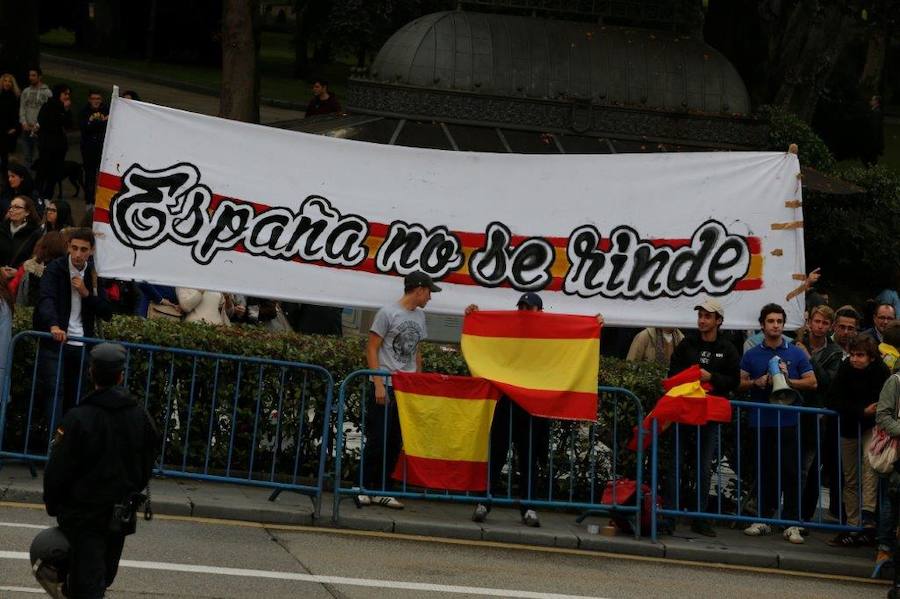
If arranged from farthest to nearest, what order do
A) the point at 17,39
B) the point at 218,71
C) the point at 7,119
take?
the point at 218,71, the point at 17,39, the point at 7,119

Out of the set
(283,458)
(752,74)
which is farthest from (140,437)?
(752,74)

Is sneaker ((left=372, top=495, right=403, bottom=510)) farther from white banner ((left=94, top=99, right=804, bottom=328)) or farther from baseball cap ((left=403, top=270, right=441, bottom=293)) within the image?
baseball cap ((left=403, top=270, right=441, bottom=293))

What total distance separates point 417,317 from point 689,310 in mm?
2127

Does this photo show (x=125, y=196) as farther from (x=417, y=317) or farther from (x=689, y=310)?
(x=689, y=310)

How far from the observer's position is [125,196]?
472 inches

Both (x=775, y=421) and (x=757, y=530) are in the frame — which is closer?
(x=775, y=421)

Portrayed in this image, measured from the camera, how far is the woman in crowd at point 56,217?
15195 mm

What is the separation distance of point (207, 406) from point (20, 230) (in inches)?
118

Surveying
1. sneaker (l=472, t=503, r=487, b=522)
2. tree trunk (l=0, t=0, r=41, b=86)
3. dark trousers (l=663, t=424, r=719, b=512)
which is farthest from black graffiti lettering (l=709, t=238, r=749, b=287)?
tree trunk (l=0, t=0, r=41, b=86)

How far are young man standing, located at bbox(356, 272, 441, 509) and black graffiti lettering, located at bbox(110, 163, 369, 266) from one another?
62 centimetres

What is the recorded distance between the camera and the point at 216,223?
12148mm

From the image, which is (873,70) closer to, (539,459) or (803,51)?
(803,51)

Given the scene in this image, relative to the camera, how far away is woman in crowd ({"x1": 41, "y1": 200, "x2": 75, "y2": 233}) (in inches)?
598

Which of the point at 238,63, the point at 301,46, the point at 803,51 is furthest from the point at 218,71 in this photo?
the point at 803,51
